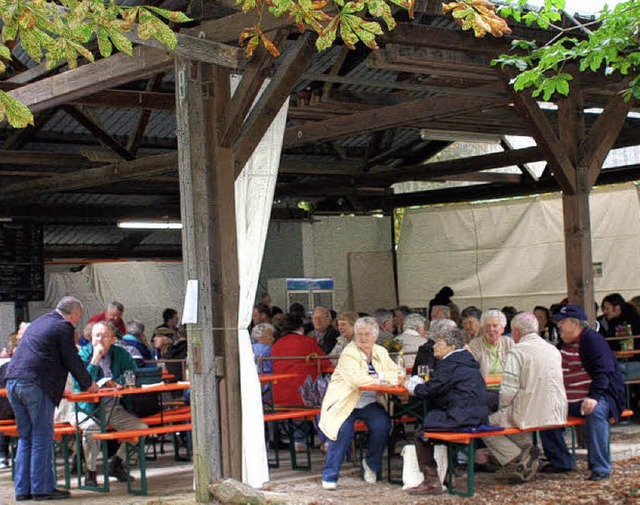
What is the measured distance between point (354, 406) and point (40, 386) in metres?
2.22

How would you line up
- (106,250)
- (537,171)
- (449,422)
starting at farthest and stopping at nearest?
(106,250) → (537,171) → (449,422)

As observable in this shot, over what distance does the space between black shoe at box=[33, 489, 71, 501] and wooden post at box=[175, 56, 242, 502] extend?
1.11 meters

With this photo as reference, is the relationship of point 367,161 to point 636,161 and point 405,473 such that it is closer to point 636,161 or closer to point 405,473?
point 636,161

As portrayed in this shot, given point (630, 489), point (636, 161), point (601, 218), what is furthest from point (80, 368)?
point (636, 161)

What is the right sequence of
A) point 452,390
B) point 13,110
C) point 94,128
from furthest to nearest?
point 94,128, point 452,390, point 13,110

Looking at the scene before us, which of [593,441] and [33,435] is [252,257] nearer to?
[33,435]

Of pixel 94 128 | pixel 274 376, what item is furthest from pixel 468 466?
pixel 94 128

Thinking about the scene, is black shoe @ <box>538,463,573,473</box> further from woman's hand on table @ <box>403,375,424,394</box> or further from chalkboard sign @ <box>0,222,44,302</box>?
chalkboard sign @ <box>0,222,44,302</box>

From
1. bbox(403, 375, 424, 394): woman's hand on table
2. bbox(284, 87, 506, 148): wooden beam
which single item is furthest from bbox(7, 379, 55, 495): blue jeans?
bbox(284, 87, 506, 148): wooden beam

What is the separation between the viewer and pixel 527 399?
8078mm

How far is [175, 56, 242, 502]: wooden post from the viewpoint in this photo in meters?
7.73

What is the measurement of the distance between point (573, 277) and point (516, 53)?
2.05 m

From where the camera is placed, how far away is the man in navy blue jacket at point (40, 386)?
7992 millimetres

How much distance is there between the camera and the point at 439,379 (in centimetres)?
781
